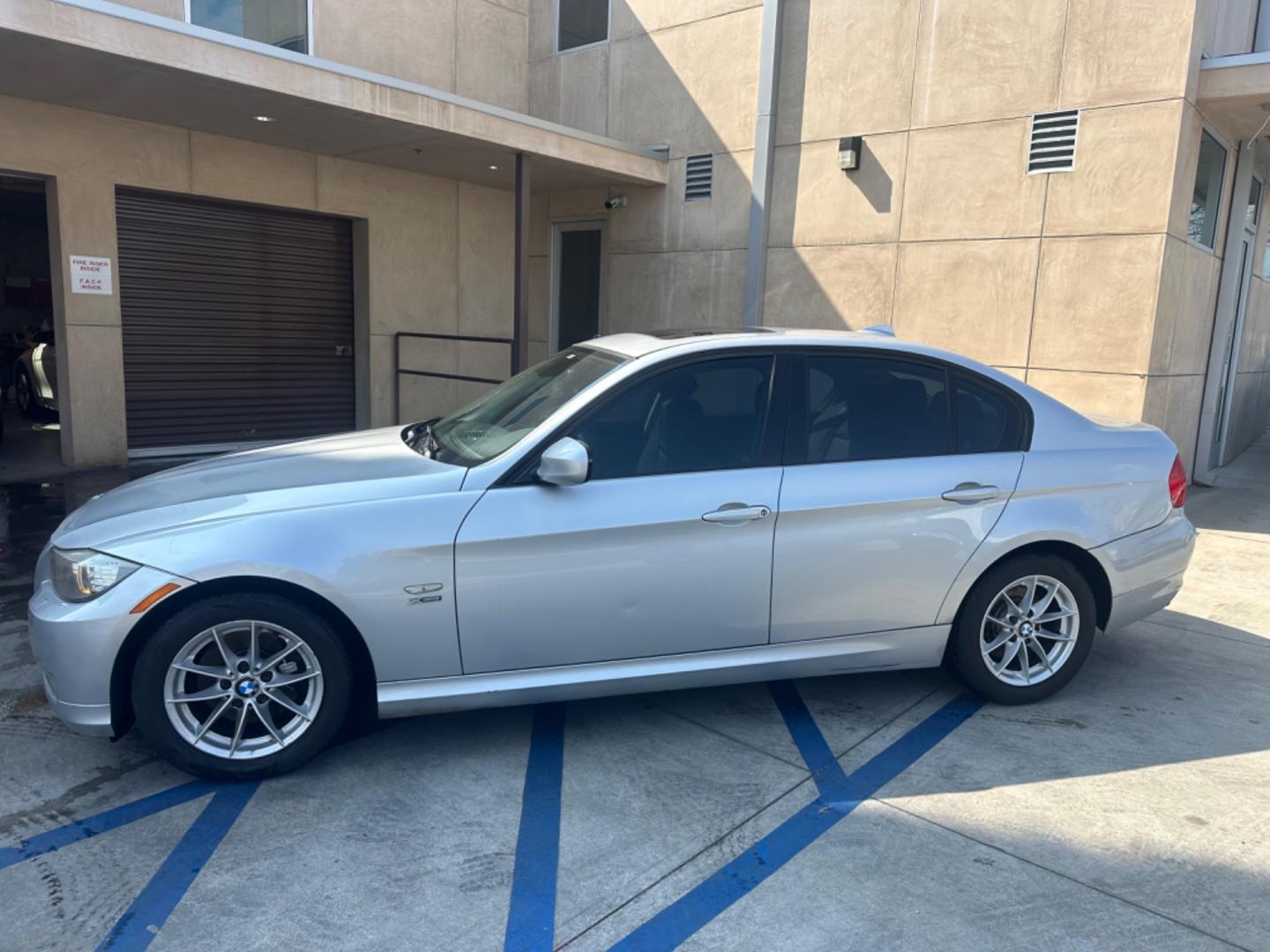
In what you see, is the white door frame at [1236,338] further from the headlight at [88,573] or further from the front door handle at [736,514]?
the headlight at [88,573]

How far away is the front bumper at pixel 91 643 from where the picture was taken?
126 inches

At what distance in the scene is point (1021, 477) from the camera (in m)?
4.12

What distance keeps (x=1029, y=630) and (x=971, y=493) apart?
0.77 meters

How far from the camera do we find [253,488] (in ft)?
11.6

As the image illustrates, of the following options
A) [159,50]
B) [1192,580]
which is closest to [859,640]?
[1192,580]

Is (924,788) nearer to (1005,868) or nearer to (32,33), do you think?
Result: (1005,868)

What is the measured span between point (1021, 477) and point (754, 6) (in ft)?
27.1

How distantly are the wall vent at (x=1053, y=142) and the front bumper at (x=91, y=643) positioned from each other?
8241mm

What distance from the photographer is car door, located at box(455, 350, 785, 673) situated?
11.5ft

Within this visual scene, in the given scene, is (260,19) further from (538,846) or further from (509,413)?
(538,846)

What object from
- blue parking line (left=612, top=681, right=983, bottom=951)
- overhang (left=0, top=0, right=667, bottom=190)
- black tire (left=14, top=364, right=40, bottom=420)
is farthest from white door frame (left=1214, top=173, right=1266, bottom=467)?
black tire (left=14, top=364, right=40, bottom=420)

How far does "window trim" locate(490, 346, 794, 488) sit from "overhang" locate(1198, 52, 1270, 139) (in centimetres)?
651

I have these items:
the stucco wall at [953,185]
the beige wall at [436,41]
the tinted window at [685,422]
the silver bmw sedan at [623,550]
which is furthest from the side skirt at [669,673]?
the beige wall at [436,41]

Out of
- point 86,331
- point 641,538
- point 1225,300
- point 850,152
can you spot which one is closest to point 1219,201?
point 1225,300
